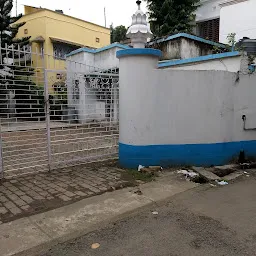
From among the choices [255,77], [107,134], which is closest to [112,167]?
[107,134]

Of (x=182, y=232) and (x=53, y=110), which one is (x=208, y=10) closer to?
(x=53, y=110)

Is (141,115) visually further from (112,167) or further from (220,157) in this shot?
(220,157)

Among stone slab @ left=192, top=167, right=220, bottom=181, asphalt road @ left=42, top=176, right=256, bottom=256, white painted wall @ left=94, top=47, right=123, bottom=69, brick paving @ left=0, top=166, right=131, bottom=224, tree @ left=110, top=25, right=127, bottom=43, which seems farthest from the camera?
tree @ left=110, top=25, right=127, bottom=43

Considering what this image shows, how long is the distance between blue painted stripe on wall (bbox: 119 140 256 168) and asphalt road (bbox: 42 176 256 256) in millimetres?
1454

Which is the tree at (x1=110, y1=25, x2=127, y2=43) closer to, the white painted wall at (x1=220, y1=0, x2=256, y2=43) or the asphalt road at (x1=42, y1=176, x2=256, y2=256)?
the white painted wall at (x1=220, y1=0, x2=256, y2=43)

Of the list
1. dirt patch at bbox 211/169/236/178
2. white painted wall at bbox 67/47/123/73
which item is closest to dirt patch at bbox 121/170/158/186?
dirt patch at bbox 211/169/236/178

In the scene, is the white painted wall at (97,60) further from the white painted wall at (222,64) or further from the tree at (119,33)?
the tree at (119,33)

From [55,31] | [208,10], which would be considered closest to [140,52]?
[208,10]

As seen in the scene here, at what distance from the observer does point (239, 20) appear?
37.4 ft

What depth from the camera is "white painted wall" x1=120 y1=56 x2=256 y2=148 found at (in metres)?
5.60

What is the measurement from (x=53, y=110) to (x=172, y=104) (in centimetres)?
240

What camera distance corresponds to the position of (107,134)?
6695 millimetres

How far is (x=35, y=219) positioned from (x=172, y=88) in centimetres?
359

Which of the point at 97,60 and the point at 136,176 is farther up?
the point at 97,60
